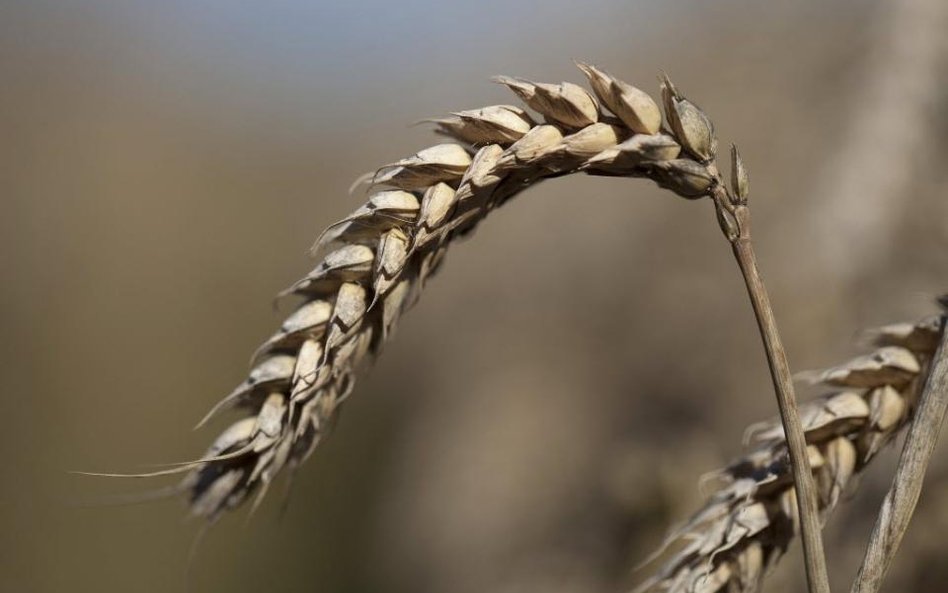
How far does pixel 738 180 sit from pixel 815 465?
0.76ft

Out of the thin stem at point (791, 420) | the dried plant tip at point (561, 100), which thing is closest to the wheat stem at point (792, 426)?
the thin stem at point (791, 420)

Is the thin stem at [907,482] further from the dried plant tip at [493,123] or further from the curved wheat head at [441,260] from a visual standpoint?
the dried plant tip at [493,123]

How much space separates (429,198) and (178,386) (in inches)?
164

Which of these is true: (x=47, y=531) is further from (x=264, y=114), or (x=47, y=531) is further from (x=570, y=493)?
(x=264, y=114)

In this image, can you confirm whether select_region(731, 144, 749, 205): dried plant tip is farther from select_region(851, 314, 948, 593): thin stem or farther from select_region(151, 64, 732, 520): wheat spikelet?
select_region(851, 314, 948, 593): thin stem

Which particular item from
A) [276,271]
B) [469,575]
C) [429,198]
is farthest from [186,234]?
[429,198]

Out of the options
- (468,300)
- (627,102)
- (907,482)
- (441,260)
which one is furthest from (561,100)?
(468,300)

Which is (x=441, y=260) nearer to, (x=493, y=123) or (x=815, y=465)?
(x=493, y=123)

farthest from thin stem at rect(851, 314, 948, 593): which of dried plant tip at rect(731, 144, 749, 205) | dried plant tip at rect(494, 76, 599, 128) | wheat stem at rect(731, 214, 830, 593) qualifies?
dried plant tip at rect(494, 76, 599, 128)

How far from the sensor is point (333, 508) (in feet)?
11.5

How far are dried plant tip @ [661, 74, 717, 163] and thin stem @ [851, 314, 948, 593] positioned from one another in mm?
197

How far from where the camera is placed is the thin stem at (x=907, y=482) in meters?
0.57

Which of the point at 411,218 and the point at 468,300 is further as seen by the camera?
the point at 468,300

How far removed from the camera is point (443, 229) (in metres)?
0.61
